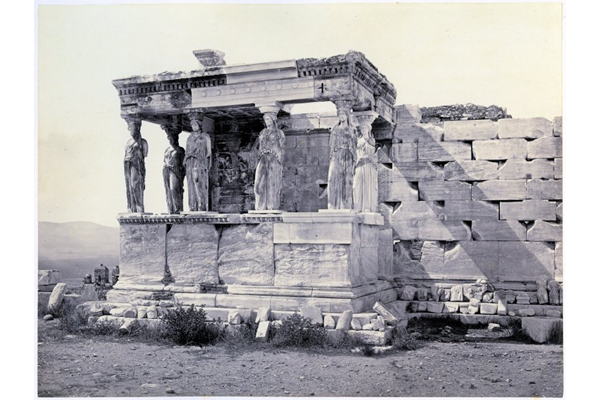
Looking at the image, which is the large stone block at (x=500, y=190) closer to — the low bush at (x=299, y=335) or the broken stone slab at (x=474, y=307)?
the broken stone slab at (x=474, y=307)

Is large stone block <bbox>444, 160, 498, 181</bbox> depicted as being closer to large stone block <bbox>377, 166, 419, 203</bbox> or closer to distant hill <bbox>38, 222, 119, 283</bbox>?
large stone block <bbox>377, 166, 419, 203</bbox>

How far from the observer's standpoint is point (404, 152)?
12664 mm

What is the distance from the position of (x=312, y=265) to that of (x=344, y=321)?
3.38 ft

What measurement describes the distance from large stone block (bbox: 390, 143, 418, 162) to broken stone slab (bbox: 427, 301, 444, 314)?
240 cm

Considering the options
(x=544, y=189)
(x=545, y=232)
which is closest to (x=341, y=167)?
(x=544, y=189)

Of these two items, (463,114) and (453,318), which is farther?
(463,114)

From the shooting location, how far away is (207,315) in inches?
410

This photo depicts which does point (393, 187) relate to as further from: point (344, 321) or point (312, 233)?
point (344, 321)

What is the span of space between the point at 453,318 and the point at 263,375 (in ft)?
14.4

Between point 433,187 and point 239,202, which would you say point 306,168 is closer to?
point 239,202

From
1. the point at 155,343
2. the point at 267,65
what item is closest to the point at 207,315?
the point at 155,343

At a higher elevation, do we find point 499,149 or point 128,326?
point 499,149

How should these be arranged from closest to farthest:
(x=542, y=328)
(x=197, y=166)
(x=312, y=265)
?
(x=542, y=328)
(x=312, y=265)
(x=197, y=166)

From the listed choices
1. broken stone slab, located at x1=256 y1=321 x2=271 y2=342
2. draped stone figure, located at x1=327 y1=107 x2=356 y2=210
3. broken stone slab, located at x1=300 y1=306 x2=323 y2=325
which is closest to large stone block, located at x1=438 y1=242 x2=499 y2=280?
draped stone figure, located at x1=327 y1=107 x2=356 y2=210
